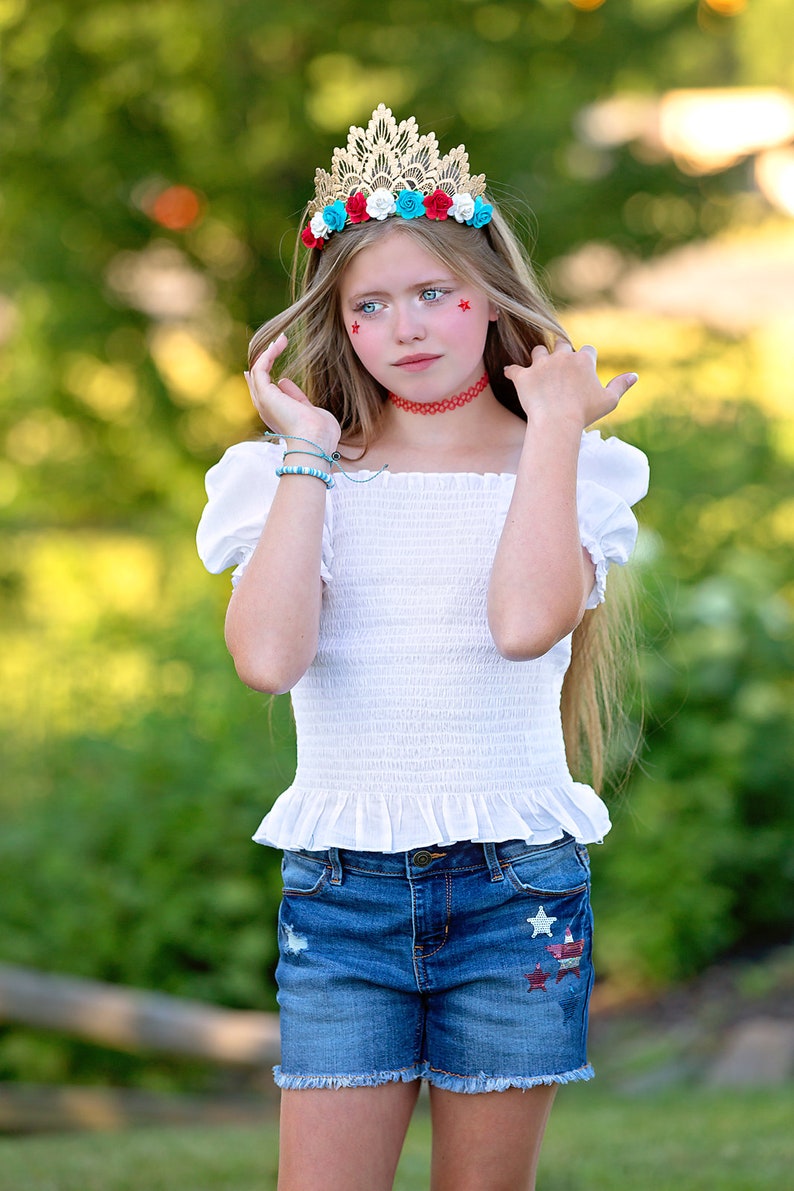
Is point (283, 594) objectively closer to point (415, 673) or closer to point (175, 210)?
point (415, 673)

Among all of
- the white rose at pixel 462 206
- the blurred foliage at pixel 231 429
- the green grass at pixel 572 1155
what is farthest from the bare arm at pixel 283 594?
the blurred foliage at pixel 231 429

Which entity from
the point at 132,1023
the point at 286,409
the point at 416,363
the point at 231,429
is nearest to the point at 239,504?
the point at 286,409

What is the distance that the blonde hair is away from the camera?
227 cm

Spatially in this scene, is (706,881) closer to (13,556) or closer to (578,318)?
(578,318)

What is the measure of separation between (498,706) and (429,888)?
303 mm

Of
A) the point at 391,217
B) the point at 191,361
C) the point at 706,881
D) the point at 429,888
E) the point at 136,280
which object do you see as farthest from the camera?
the point at 191,361

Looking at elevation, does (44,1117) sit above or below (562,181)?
below

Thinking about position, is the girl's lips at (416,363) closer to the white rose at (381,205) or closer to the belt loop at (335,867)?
the white rose at (381,205)

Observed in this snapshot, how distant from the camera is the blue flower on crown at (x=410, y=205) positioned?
225 centimetres

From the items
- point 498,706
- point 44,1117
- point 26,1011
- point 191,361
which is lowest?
point 44,1117

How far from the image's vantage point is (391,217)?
2.27 metres

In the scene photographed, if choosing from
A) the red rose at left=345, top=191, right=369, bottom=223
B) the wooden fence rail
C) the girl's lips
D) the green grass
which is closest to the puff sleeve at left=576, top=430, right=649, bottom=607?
the girl's lips

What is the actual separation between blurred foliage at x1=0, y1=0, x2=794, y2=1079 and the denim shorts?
2.67 meters

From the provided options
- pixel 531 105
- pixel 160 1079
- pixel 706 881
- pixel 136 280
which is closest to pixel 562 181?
pixel 531 105
